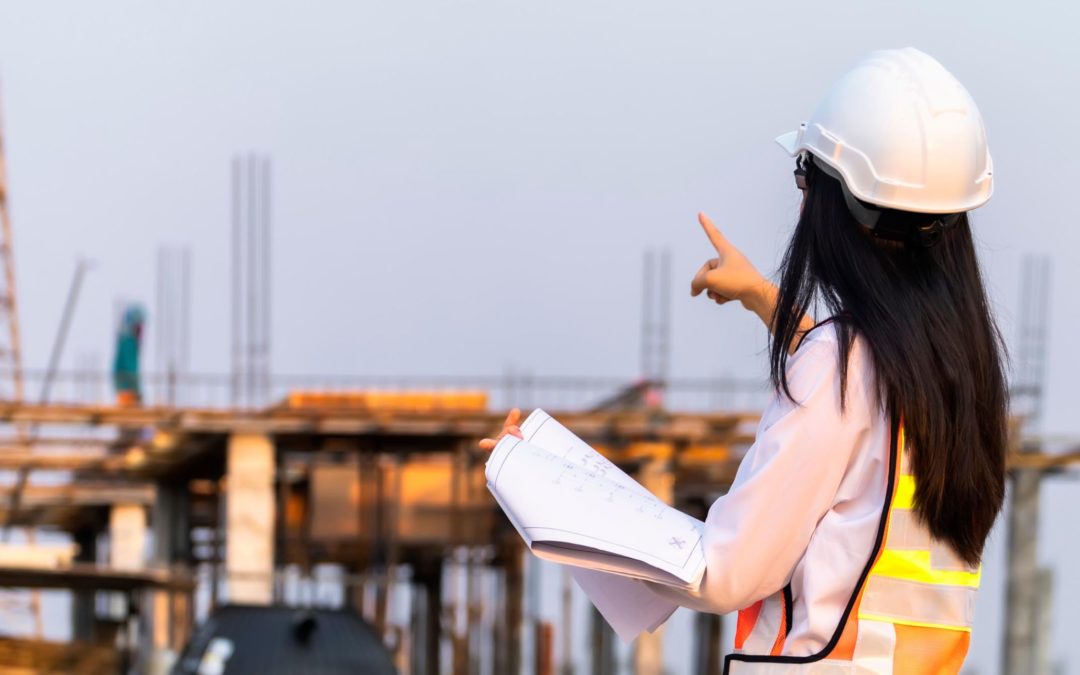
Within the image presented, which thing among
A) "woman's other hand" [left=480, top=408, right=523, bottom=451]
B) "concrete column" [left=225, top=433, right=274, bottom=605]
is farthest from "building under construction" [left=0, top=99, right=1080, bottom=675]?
"woman's other hand" [left=480, top=408, right=523, bottom=451]

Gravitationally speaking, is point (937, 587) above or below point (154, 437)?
above

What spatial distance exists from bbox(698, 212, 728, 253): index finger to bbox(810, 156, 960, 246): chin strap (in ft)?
0.58

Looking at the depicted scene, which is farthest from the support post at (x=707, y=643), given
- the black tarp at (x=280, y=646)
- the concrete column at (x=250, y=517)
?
the black tarp at (x=280, y=646)

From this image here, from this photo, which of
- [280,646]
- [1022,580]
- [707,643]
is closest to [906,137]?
[280,646]

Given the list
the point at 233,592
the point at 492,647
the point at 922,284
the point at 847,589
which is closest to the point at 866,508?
the point at 847,589

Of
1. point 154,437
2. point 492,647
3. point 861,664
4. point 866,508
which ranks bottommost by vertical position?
point 492,647

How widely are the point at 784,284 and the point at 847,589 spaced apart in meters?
0.39

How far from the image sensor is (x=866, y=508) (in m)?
1.99

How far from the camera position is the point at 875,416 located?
6.51 ft

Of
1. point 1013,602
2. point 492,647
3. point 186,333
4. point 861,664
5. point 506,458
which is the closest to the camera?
point 861,664

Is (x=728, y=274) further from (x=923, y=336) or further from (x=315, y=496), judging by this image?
(x=315, y=496)

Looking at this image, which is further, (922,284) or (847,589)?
(922,284)

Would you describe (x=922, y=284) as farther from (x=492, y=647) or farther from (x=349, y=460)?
(x=492, y=647)

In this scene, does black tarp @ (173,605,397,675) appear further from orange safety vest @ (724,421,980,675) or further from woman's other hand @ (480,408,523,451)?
orange safety vest @ (724,421,980,675)
